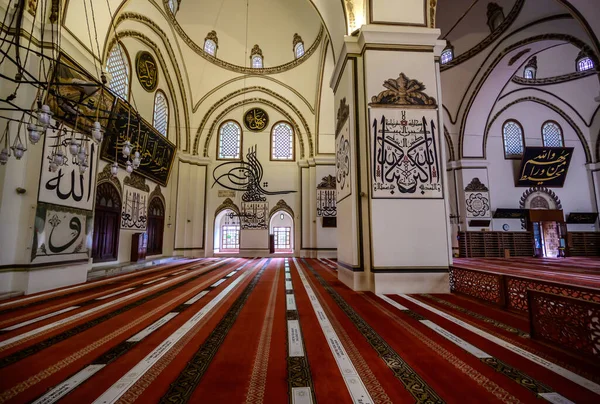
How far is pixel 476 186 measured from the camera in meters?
8.71

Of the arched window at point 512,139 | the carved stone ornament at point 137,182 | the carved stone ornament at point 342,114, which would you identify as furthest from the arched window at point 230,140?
the arched window at point 512,139

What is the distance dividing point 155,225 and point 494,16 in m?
10.3

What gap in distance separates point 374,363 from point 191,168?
853cm

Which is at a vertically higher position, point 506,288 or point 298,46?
point 298,46

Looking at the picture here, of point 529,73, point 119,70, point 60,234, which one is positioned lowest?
point 60,234

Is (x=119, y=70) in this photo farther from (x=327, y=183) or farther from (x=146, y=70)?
(x=327, y=183)

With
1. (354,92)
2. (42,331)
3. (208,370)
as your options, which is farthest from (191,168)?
(208,370)

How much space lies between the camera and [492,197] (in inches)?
362

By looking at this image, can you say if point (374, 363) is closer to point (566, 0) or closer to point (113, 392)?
point (113, 392)

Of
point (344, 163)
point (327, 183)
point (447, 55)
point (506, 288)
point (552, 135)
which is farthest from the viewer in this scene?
point (552, 135)

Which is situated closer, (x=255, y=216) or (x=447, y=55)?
(x=447, y=55)

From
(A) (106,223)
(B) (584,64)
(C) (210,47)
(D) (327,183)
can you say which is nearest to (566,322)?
(A) (106,223)

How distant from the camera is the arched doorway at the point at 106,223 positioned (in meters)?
4.96

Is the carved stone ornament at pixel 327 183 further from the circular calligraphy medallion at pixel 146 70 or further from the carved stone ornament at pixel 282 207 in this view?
the circular calligraphy medallion at pixel 146 70
